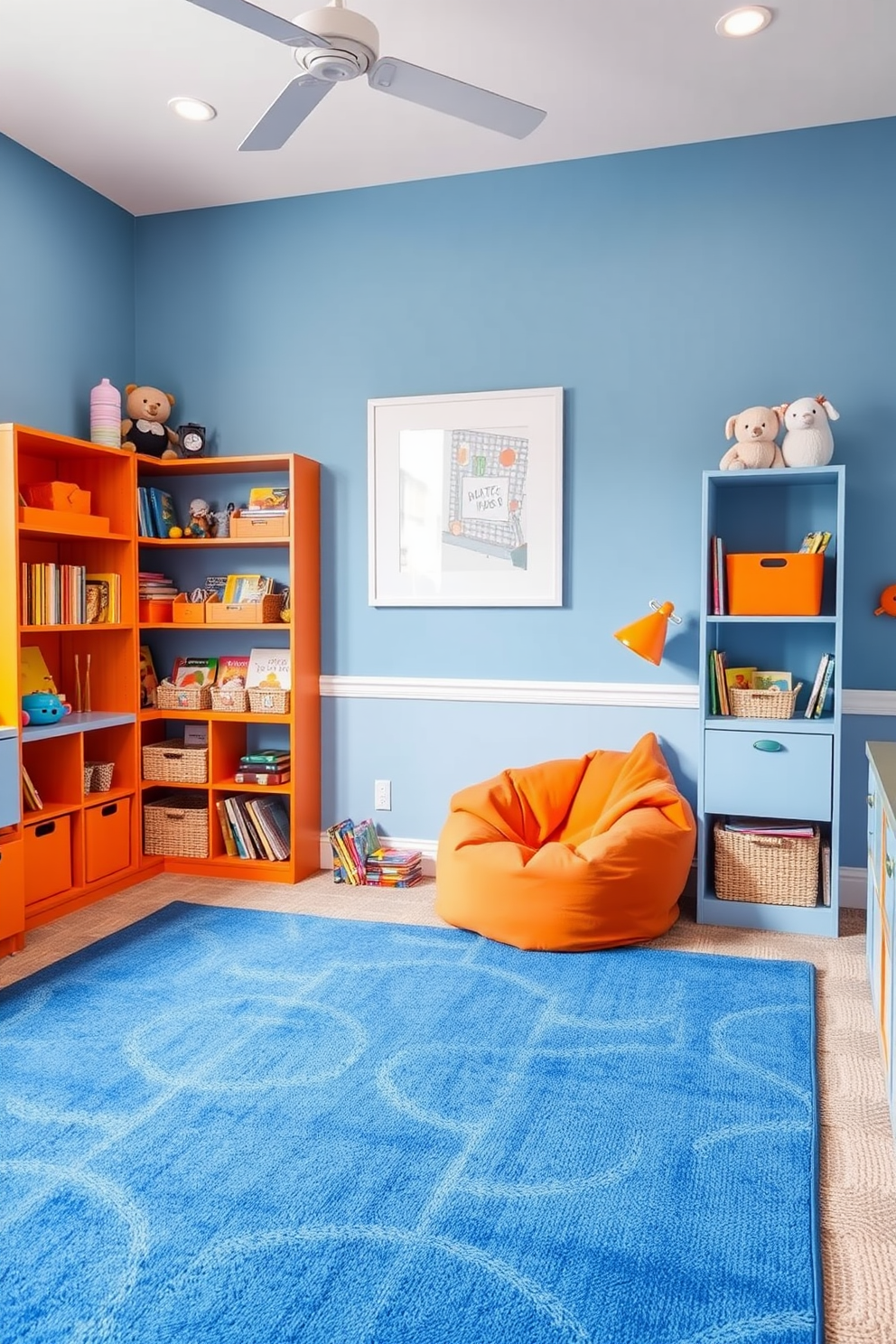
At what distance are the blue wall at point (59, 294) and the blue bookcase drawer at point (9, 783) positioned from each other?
4.23ft

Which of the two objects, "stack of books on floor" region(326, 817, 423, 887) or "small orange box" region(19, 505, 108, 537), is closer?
"small orange box" region(19, 505, 108, 537)

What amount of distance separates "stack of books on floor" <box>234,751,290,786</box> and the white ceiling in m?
2.34

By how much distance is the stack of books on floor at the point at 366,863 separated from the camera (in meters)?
3.92

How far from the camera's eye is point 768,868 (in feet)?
11.2

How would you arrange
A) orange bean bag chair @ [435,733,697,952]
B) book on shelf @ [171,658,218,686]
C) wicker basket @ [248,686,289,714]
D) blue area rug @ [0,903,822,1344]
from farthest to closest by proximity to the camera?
book on shelf @ [171,658,218,686] → wicker basket @ [248,686,289,714] → orange bean bag chair @ [435,733,697,952] → blue area rug @ [0,903,822,1344]

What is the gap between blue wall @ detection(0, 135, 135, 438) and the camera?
3686mm

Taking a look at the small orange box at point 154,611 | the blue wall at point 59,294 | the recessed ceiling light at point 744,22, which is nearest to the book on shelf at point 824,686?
the recessed ceiling light at point 744,22

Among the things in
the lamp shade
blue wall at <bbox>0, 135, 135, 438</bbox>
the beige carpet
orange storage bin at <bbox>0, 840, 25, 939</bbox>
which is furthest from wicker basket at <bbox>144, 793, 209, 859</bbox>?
the lamp shade

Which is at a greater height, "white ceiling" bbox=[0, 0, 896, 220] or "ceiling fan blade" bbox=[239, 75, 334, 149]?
"white ceiling" bbox=[0, 0, 896, 220]

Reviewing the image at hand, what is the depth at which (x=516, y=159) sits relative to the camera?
3.82m

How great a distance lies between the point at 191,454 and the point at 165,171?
1097 millimetres

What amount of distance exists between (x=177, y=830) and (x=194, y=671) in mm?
694

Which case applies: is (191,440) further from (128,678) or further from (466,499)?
(466,499)

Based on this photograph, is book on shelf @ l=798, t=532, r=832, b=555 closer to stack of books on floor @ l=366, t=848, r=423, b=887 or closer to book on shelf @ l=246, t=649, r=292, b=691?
stack of books on floor @ l=366, t=848, r=423, b=887
